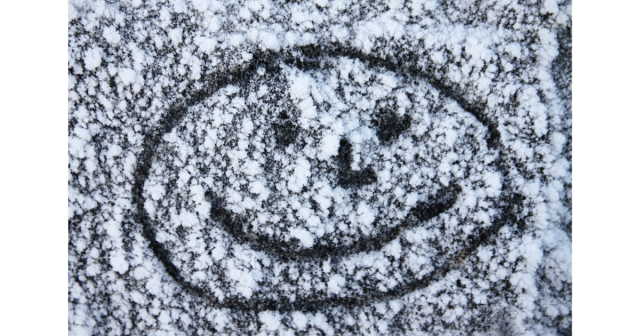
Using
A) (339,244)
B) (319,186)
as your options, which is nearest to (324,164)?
(319,186)

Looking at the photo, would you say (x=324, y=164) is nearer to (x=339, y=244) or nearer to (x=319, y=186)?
(x=319, y=186)

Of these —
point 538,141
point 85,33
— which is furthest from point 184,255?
point 538,141

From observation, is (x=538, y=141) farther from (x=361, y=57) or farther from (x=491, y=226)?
(x=361, y=57)

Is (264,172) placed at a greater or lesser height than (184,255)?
greater
